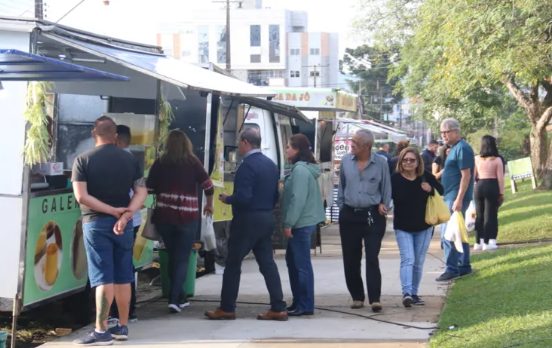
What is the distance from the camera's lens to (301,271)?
877 cm

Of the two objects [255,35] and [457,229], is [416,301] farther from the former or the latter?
[255,35]

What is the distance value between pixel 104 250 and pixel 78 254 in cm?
111

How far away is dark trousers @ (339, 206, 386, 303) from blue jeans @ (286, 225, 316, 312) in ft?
1.20

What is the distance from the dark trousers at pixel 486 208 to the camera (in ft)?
44.1

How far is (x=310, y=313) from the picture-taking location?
8.81 meters

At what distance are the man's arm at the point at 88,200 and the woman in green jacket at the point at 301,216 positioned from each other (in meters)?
1.98

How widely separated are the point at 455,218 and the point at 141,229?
11.6ft

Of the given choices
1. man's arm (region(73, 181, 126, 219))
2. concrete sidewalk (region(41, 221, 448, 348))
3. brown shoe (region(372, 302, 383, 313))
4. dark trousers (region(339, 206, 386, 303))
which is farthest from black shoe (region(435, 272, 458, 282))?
man's arm (region(73, 181, 126, 219))

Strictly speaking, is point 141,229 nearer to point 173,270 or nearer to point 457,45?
point 173,270

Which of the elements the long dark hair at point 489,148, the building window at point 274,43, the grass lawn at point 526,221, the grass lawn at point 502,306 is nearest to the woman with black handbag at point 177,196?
the grass lawn at point 502,306

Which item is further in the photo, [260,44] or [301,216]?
→ [260,44]

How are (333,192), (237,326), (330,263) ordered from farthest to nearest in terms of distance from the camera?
1. (333,192)
2. (330,263)
3. (237,326)

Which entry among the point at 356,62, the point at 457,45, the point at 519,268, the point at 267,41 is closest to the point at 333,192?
the point at 457,45

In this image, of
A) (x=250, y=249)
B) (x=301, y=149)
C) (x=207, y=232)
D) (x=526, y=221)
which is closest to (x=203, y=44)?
(x=526, y=221)
